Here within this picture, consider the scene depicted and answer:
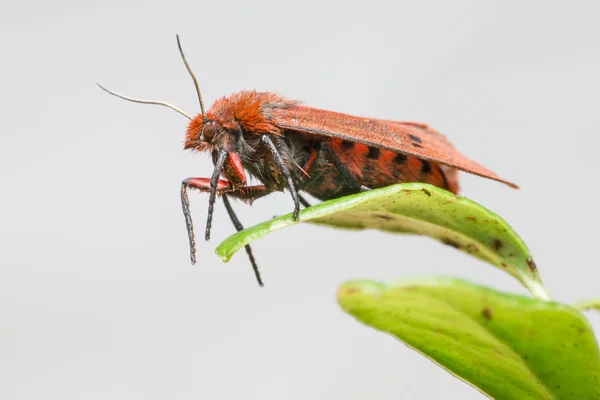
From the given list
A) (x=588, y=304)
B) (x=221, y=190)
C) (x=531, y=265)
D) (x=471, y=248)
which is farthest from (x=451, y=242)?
(x=221, y=190)

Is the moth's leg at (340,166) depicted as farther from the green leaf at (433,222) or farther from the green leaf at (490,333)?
the green leaf at (490,333)

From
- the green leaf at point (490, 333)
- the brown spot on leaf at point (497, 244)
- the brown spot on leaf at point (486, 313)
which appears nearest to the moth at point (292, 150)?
the brown spot on leaf at point (497, 244)

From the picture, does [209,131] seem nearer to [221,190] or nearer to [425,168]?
[221,190]

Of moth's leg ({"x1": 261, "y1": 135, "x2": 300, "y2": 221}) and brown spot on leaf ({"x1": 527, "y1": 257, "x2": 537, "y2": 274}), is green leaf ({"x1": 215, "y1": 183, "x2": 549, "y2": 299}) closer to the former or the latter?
brown spot on leaf ({"x1": 527, "y1": 257, "x2": 537, "y2": 274})

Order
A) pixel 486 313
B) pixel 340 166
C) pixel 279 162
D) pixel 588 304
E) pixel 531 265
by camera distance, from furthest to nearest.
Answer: pixel 340 166, pixel 279 162, pixel 531 265, pixel 588 304, pixel 486 313

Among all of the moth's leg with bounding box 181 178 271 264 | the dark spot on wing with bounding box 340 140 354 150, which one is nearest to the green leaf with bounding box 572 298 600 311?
the dark spot on wing with bounding box 340 140 354 150

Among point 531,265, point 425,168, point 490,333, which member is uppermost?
point 425,168

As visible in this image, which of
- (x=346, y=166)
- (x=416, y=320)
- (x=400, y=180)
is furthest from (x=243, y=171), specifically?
(x=416, y=320)
